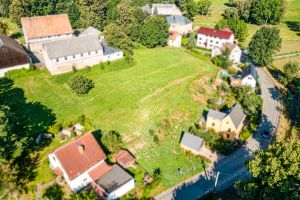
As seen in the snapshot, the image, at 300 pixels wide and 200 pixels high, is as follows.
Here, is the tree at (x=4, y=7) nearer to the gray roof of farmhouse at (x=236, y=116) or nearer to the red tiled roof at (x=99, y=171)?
the red tiled roof at (x=99, y=171)

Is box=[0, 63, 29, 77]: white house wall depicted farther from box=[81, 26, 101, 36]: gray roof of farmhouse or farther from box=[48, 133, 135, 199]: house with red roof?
box=[48, 133, 135, 199]: house with red roof

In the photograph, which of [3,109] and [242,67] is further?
[242,67]

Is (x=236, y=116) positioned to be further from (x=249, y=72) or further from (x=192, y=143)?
(x=249, y=72)

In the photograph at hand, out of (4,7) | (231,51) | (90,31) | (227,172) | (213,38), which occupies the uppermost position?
(4,7)

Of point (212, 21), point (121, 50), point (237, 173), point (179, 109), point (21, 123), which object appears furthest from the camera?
point (212, 21)

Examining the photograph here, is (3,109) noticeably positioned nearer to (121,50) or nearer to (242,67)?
(121,50)

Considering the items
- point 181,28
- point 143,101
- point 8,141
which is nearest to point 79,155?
point 8,141

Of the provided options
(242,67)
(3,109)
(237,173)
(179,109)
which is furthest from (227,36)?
(3,109)
